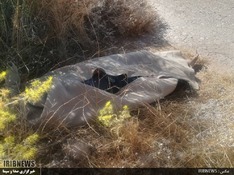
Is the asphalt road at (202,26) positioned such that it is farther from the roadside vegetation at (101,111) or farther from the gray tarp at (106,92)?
the gray tarp at (106,92)

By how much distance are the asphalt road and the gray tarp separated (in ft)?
1.77

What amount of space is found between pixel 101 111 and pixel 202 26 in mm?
2462

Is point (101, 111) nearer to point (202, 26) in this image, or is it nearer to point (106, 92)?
point (106, 92)

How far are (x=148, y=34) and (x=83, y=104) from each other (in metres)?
1.84

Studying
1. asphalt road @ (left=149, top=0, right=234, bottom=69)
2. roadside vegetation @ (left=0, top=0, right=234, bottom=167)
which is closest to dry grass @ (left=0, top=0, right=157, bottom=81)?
roadside vegetation @ (left=0, top=0, right=234, bottom=167)

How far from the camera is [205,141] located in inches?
96.6

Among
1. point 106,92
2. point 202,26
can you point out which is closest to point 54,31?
point 106,92

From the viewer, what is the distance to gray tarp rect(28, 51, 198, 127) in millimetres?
2504

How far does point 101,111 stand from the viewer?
7.67 feet

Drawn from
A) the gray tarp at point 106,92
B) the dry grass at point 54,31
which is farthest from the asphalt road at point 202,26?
the dry grass at point 54,31

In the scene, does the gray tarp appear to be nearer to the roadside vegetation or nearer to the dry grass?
the roadside vegetation

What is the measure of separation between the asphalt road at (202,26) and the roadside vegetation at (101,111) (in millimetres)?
354

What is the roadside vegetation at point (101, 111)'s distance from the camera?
2.30 meters

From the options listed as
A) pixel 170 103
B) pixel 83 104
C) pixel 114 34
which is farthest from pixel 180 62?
pixel 83 104
